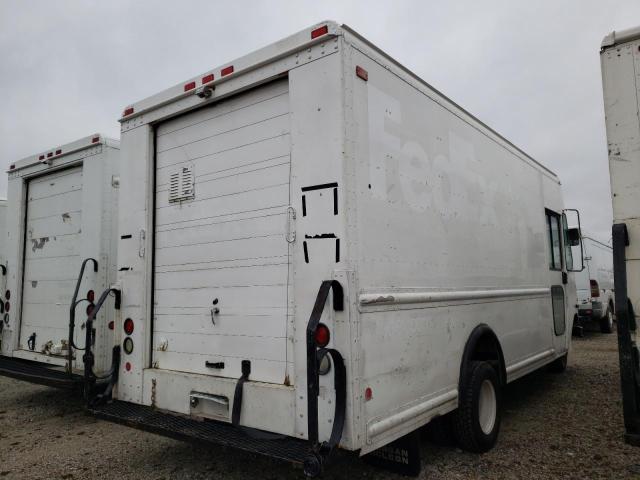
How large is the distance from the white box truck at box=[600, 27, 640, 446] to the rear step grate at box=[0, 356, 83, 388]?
192 inches

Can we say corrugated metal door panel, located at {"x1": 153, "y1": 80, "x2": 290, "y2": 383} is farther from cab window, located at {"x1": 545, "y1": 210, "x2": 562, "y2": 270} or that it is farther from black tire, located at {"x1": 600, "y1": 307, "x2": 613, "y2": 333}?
black tire, located at {"x1": 600, "y1": 307, "x2": 613, "y2": 333}

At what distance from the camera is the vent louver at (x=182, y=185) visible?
3893mm

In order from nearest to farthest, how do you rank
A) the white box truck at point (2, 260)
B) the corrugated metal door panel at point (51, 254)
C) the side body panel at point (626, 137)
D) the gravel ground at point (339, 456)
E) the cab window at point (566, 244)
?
the side body panel at point (626, 137) → the gravel ground at point (339, 456) → the corrugated metal door panel at point (51, 254) → the white box truck at point (2, 260) → the cab window at point (566, 244)

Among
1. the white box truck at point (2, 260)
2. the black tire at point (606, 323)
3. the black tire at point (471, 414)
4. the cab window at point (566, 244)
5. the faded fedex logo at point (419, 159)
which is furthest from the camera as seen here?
the black tire at point (606, 323)

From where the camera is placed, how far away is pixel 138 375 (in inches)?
155

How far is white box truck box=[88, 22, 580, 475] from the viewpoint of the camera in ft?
9.59

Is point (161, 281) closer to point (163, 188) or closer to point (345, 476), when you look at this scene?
point (163, 188)

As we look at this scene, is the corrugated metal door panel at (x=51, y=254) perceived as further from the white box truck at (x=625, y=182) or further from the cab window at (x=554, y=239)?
the cab window at (x=554, y=239)

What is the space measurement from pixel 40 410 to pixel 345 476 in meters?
4.49

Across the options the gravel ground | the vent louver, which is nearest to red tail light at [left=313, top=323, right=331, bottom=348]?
the gravel ground

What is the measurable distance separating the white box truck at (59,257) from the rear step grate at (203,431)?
5.42ft

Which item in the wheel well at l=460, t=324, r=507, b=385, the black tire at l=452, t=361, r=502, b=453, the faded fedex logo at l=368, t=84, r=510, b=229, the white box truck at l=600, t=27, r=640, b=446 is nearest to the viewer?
the white box truck at l=600, t=27, r=640, b=446

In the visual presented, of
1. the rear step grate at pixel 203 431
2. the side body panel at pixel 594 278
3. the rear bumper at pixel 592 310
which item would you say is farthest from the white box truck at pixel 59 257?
the rear bumper at pixel 592 310

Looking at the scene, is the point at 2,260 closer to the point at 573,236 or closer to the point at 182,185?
the point at 182,185
